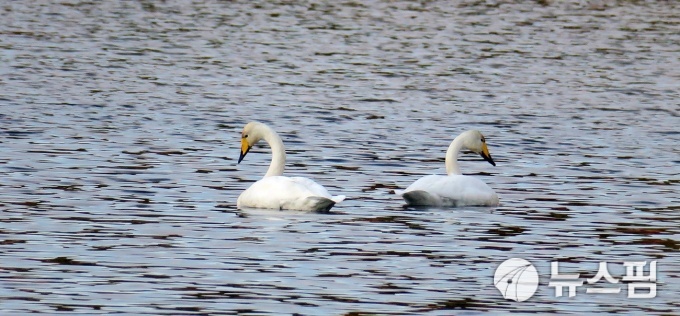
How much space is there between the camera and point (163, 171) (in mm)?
19672

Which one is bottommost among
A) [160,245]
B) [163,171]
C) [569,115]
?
[569,115]

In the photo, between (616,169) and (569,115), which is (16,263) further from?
(569,115)

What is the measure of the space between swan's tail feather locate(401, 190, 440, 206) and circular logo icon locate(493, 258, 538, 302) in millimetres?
3393

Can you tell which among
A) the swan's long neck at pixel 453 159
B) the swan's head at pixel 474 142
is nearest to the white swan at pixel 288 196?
the swan's long neck at pixel 453 159

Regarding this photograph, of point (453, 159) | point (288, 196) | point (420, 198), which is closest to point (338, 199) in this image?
point (288, 196)

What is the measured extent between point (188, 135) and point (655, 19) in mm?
24715

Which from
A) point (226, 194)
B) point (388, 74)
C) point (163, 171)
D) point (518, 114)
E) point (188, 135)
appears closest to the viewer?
point (226, 194)

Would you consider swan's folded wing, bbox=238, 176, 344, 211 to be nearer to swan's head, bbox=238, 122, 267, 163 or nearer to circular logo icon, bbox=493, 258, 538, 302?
swan's head, bbox=238, 122, 267, 163

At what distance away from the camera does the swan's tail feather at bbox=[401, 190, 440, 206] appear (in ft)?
56.6

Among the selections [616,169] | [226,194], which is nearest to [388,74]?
[616,169]

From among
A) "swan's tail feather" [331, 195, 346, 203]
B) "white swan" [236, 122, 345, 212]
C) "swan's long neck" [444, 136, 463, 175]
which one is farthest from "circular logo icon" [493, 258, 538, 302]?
"swan's long neck" [444, 136, 463, 175]

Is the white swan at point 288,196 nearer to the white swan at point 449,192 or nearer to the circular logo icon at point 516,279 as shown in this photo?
the white swan at point 449,192

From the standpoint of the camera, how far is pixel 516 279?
1296cm

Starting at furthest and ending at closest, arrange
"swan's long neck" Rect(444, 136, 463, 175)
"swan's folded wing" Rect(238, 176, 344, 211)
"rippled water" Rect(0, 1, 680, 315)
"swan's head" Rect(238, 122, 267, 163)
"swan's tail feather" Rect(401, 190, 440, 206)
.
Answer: "swan's head" Rect(238, 122, 267, 163) → "swan's long neck" Rect(444, 136, 463, 175) → "swan's tail feather" Rect(401, 190, 440, 206) → "swan's folded wing" Rect(238, 176, 344, 211) → "rippled water" Rect(0, 1, 680, 315)
